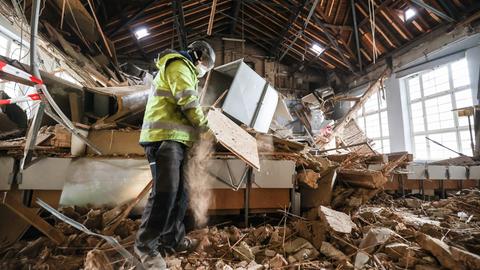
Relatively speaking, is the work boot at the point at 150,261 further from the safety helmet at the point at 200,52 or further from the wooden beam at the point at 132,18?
the wooden beam at the point at 132,18

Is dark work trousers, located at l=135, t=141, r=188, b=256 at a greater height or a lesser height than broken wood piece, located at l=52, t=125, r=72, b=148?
lesser

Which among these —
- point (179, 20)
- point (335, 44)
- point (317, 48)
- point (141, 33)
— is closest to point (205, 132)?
point (179, 20)

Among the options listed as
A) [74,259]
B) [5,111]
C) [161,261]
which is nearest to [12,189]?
[74,259]

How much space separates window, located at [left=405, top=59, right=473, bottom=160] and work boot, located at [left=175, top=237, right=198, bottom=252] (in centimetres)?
671

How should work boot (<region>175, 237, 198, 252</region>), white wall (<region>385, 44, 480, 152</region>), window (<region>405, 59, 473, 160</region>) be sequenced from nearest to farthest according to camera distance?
work boot (<region>175, 237, 198, 252</region>) < window (<region>405, 59, 473, 160</region>) < white wall (<region>385, 44, 480, 152</region>)

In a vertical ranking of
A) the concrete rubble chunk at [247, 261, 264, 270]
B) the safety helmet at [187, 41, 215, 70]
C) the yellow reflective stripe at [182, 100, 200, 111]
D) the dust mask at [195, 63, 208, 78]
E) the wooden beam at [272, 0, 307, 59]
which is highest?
the wooden beam at [272, 0, 307, 59]

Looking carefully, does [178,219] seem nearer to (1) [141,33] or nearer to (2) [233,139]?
(2) [233,139]

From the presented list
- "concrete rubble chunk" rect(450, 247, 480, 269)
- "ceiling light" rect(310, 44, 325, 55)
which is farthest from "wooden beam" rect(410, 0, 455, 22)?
"concrete rubble chunk" rect(450, 247, 480, 269)

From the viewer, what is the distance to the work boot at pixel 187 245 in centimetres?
186

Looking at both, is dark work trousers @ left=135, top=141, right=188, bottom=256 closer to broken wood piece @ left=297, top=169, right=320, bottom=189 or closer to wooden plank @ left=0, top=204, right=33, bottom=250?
wooden plank @ left=0, top=204, right=33, bottom=250

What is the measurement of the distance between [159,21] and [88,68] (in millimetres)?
3402

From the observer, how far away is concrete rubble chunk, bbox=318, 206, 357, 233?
1.95 metres

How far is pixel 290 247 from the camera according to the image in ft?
6.36

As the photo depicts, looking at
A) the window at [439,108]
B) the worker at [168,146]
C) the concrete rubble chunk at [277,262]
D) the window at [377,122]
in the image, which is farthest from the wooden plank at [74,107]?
the window at [377,122]
